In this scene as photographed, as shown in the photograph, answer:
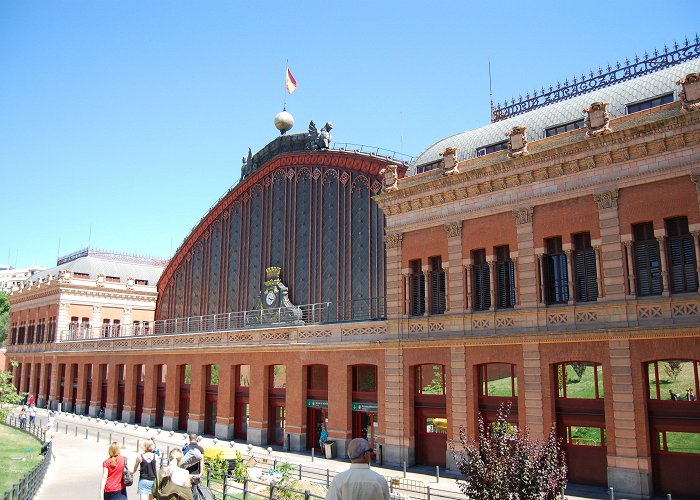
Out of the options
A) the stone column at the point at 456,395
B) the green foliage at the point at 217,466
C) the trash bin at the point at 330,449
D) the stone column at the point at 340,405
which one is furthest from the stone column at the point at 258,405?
the green foliage at the point at 217,466

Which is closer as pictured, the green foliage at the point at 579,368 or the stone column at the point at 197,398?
the green foliage at the point at 579,368

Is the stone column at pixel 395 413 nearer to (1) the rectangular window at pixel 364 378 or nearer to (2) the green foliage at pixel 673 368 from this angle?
(1) the rectangular window at pixel 364 378

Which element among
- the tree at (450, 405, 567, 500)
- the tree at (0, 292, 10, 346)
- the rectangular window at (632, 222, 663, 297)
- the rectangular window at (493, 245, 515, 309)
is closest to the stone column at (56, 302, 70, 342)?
the tree at (0, 292, 10, 346)

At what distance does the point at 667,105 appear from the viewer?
23781mm

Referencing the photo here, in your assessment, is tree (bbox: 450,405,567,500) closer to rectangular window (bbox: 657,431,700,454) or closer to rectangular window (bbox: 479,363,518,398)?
rectangular window (bbox: 657,431,700,454)

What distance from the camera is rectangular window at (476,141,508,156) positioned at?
3123cm

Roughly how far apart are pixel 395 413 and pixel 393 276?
7.02 meters

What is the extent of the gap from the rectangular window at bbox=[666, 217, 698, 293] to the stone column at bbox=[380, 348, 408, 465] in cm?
1327

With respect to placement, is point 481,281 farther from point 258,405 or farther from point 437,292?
point 258,405

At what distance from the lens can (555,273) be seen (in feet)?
87.9

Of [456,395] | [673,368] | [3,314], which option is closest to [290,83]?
[456,395]

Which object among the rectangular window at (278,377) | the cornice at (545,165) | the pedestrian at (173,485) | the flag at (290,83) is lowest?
the pedestrian at (173,485)

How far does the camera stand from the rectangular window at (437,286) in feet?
100

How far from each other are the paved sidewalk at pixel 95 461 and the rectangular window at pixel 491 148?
16048 mm
